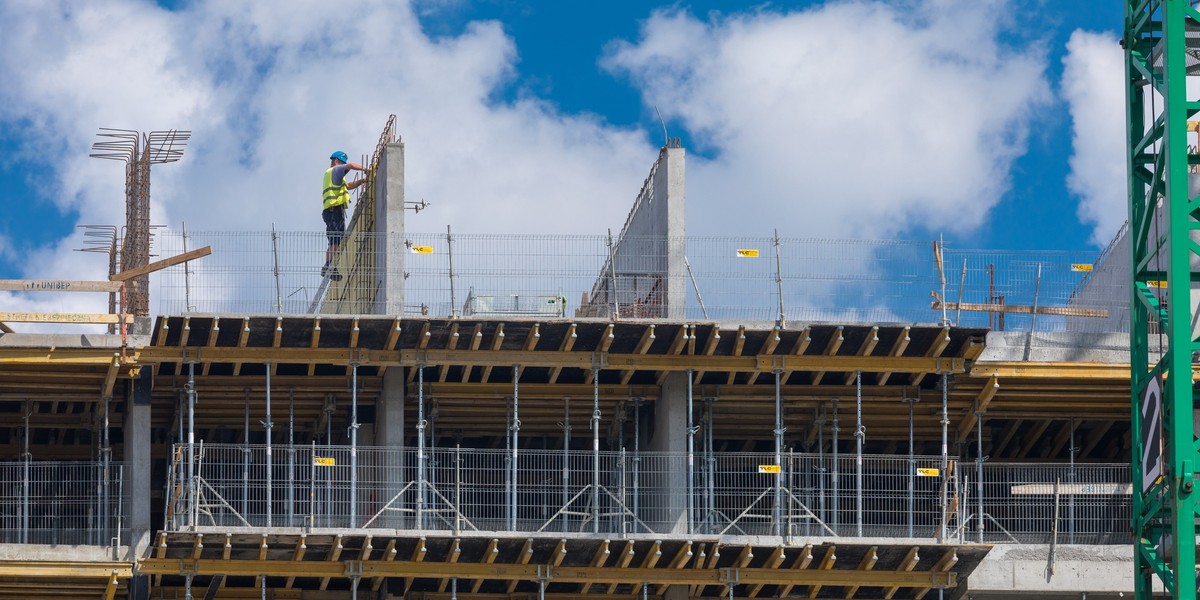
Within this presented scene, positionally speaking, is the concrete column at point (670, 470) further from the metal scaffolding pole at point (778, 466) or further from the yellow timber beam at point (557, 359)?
the metal scaffolding pole at point (778, 466)

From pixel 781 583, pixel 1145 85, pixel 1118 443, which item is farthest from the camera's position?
pixel 1118 443

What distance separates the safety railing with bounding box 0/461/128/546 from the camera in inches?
1925

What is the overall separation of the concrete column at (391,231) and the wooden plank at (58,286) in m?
4.87

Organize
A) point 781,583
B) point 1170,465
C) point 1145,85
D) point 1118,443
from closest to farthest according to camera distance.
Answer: point 1170,465
point 1145,85
point 781,583
point 1118,443

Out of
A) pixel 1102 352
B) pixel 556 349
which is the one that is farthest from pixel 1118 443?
pixel 556 349

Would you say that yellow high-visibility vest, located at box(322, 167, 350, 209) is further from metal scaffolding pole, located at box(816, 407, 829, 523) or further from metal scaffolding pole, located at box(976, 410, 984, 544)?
metal scaffolding pole, located at box(976, 410, 984, 544)

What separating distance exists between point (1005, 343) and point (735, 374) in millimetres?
5072

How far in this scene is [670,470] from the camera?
49719mm

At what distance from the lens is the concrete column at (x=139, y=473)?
158ft

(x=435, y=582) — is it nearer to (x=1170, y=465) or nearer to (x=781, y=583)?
(x=781, y=583)

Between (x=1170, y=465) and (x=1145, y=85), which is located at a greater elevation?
(x=1145, y=85)

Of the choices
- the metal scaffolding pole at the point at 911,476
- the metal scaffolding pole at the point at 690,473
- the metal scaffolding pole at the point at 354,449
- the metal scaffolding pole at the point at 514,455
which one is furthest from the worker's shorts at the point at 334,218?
the metal scaffolding pole at the point at 911,476

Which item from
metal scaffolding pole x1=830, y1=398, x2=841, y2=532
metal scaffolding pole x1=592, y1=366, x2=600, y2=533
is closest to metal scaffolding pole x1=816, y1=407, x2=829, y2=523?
metal scaffolding pole x1=830, y1=398, x2=841, y2=532

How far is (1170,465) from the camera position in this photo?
1708 inches
